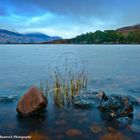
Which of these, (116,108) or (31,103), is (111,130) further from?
(31,103)

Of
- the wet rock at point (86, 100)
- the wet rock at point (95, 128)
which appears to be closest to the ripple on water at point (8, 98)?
the wet rock at point (86, 100)

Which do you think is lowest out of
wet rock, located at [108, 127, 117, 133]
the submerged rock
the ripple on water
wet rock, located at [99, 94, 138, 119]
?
the ripple on water

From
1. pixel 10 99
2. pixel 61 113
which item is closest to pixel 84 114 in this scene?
pixel 61 113

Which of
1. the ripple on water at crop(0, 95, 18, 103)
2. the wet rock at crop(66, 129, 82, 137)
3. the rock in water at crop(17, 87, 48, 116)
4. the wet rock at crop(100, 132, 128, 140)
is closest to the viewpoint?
the wet rock at crop(100, 132, 128, 140)

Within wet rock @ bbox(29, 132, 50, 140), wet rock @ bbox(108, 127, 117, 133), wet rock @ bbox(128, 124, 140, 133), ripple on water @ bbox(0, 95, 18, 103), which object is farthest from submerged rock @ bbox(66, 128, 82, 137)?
ripple on water @ bbox(0, 95, 18, 103)

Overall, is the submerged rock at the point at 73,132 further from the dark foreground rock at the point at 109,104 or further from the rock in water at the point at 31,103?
the rock in water at the point at 31,103

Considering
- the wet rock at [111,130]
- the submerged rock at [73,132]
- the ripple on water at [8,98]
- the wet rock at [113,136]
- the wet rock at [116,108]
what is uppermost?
the wet rock at [116,108]

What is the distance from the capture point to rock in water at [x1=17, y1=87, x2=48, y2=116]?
528 inches

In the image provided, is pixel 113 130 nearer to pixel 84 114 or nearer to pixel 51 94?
pixel 84 114

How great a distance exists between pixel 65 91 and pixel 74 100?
0.78 meters

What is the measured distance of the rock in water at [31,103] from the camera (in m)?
13.4

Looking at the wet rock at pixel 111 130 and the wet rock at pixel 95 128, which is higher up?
the wet rock at pixel 111 130

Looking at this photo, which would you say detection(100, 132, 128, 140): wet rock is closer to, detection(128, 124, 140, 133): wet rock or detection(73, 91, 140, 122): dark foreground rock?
detection(128, 124, 140, 133): wet rock

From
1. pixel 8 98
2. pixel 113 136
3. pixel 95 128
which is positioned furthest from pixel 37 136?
pixel 8 98
